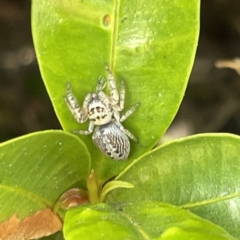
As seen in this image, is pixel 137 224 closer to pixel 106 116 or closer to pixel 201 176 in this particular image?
pixel 201 176

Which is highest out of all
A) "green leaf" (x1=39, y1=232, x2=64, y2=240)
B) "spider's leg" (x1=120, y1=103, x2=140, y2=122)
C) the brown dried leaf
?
"spider's leg" (x1=120, y1=103, x2=140, y2=122)

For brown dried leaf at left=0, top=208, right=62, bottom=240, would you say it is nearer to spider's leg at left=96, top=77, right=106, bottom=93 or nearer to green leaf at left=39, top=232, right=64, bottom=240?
green leaf at left=39, top=232, right=64, bottom=240

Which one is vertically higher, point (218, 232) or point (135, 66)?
point (135, 66)

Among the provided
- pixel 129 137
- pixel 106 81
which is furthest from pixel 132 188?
pixel 106 81

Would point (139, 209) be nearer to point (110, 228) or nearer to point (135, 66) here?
point (110, 228)

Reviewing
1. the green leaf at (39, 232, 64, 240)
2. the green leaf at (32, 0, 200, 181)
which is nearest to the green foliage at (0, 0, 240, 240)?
the green leaf at (32, 0, 200, 181)

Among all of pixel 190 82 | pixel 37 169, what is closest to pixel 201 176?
pixel 37 169
